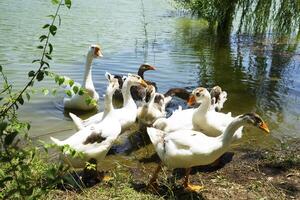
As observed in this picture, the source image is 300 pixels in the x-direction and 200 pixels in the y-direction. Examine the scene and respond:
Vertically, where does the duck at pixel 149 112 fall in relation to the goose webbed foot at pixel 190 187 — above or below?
above

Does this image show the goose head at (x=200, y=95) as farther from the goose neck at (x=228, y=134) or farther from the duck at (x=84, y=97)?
the duck at (x=84, y=97)

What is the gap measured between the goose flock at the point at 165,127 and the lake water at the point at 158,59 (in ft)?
3.14

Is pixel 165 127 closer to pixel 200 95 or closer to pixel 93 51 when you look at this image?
pixel 200 95

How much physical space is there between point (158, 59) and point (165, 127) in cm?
731

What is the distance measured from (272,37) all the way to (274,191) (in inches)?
605

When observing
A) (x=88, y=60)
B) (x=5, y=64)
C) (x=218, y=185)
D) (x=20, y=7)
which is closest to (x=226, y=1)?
(x=88, y=60)

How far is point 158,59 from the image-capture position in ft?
45.4

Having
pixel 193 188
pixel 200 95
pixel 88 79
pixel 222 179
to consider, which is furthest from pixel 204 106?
pixel 88 79

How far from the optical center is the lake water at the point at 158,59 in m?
8.73

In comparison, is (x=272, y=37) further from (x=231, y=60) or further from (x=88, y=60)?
(x=88, y=60)

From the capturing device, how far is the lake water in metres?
8.73

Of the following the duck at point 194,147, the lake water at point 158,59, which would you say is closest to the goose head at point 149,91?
the lake water at point 158,59

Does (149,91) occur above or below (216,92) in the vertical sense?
above

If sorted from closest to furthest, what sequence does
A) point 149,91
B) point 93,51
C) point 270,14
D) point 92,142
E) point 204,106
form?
1. point 92,142
2. point 204,106
3. point 149,91
4. point 93,51
5. point 270,14
